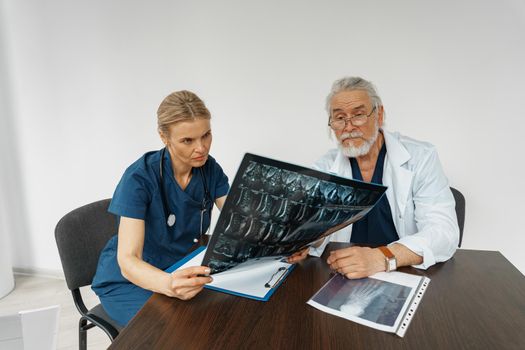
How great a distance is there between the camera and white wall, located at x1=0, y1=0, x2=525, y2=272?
6.11 ft

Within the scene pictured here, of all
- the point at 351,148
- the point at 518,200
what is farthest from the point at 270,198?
the point at 518,200

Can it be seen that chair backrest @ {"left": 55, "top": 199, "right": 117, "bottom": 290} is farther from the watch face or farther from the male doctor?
the watch face

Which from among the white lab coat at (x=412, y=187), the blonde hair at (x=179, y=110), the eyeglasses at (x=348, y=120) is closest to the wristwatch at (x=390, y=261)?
the white lab coat at (x=412, y=187)

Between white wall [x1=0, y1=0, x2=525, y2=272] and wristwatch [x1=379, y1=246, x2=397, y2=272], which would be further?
white wall [x1=0, y1=0, x2=525, y2=272]

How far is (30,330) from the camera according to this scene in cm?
107

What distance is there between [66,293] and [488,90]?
9.32ft

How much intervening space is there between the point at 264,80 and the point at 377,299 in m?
1.51

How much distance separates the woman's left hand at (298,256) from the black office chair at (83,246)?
2.05 feet

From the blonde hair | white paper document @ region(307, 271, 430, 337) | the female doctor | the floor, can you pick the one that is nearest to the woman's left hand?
white paper document @ region(307, 271, 430, 337)

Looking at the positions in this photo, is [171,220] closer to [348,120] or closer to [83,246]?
[83,246]

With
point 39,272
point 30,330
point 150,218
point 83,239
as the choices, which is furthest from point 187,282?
point 39,272

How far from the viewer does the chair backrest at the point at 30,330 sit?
40.1 inches

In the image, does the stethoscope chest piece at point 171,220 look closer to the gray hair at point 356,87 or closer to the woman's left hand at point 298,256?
the woman's left hand at point 298,256

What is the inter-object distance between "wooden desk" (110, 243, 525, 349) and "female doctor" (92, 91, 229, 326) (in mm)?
243
